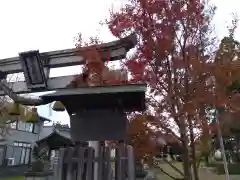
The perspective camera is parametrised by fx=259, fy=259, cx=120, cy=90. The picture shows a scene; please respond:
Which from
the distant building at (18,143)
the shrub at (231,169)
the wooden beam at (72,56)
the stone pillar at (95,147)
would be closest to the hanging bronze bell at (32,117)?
the wooden beam at (72,56)

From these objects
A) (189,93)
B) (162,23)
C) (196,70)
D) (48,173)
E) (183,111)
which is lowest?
(48,173)

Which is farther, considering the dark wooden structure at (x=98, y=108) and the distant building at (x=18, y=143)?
the distant building at (x=18, y=143)

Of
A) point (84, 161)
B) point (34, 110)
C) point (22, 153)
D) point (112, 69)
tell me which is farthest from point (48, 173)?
point (22, 153)

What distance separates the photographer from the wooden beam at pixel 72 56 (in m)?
5.96

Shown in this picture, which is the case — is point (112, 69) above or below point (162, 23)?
A: below

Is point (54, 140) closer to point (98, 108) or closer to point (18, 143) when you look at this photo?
point (18, 143)

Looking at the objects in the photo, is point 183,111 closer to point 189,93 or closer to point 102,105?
point 189,93

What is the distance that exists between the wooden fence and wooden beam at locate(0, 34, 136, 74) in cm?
246

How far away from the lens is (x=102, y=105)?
15.9 ft

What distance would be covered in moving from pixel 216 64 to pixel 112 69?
3224 millimetres

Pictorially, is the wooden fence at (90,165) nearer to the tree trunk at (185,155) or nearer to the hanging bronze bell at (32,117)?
the tree trunk at (185,155)

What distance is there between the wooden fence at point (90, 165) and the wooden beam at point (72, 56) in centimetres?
246

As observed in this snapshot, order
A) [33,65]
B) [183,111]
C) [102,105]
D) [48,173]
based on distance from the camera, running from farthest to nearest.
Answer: [48,173], [183,111], [33,65], [102,105]

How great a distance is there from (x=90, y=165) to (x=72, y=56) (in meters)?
3.18
